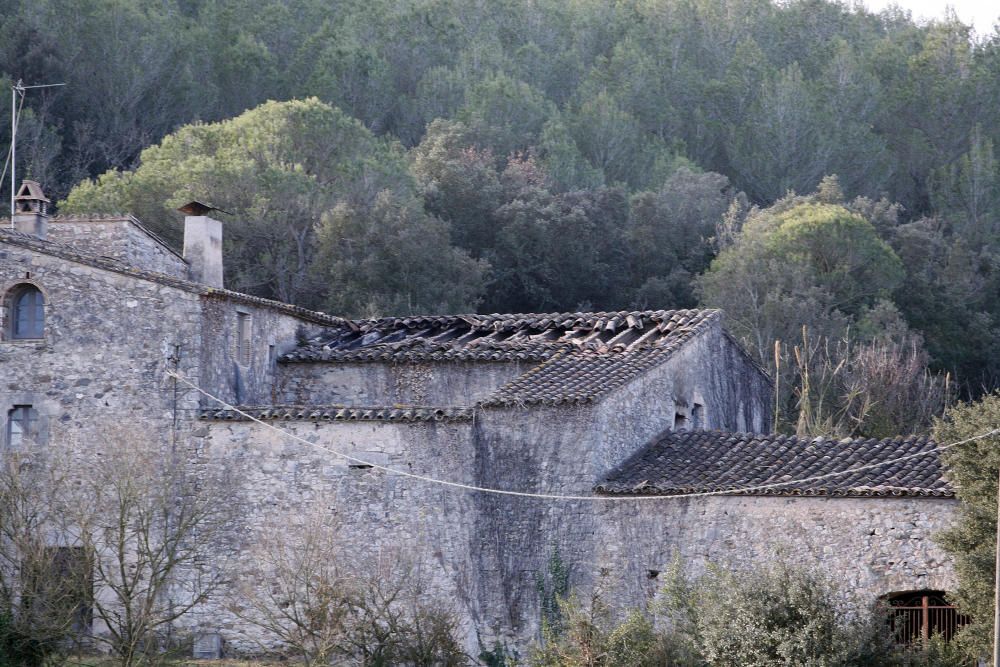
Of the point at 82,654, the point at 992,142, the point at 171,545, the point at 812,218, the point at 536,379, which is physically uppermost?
the point at 992,142

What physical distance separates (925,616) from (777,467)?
243 centimetres

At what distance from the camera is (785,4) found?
197 feet

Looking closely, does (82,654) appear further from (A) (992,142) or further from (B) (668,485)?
(A) (992,142)

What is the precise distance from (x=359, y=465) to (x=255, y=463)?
4.45ft

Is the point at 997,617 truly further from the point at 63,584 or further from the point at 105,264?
the point at 105,264

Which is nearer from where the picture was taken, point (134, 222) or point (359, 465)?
Result: point (359, 465)

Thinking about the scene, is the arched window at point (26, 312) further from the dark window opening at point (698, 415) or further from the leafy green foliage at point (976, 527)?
the leafy green foliage at point (976, 527)

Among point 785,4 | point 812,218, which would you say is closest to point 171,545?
point 812,218

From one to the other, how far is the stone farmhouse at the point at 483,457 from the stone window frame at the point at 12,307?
2 centimetres

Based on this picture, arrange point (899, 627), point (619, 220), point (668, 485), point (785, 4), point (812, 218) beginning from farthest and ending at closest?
point (785, 4) → point (619, 220) → point (812, 218) → point (668, 485) → point (899, 627)

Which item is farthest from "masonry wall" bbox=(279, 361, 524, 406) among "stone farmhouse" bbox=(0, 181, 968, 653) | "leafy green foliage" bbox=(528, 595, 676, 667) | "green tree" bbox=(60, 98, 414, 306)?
"green tree" bbox=(60, 98, 414, 306)

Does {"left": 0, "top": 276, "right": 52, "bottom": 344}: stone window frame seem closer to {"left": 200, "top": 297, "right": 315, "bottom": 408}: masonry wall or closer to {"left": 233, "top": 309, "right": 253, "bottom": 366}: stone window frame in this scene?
{"left": 200, "top": 297, "right": 315, "bottom": 408}: masonry wall

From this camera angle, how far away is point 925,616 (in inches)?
658

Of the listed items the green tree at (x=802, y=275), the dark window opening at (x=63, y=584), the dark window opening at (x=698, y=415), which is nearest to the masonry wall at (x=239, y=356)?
the dark window opening at (x=63, y=584)
